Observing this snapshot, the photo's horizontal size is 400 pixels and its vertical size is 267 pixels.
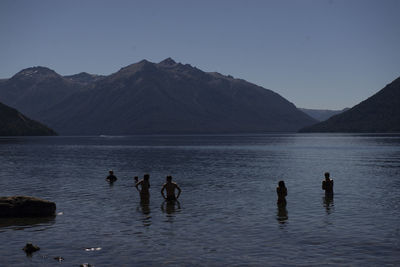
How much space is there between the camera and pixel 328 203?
31531 mm

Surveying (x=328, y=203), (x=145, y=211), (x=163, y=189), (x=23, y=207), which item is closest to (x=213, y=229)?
(x=145, y=211)

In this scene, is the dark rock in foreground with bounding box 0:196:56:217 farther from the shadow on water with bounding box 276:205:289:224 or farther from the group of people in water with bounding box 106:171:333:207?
the shadow on water with bounding box 276:205:289:224

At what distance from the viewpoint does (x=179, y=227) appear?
78.1 feet

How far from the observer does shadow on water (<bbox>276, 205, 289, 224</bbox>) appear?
83.2 feet

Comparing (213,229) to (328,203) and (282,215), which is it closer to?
(282,215)

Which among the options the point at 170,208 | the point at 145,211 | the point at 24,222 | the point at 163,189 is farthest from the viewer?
the point at 163,189

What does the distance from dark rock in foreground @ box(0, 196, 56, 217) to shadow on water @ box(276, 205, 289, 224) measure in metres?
14.4

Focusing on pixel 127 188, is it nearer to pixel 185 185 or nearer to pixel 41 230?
pixel 185 185

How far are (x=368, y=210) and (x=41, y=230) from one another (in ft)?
67.7

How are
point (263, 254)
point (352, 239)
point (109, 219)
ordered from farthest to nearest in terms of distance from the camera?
1. point (109, 219)
2. point (352, 239)
3. point (263, 254)

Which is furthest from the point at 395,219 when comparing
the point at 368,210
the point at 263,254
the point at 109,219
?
the point at 109,219

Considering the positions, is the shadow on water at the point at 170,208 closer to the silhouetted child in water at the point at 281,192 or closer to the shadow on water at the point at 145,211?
the shadow on water at the point at 145,211

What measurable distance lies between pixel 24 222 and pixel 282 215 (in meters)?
15.7

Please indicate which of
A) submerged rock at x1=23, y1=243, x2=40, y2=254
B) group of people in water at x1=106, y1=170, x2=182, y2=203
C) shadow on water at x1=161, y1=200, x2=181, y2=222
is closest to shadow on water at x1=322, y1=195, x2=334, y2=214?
shadow on water at x1=161, y1=200, x2=181, y2=222
